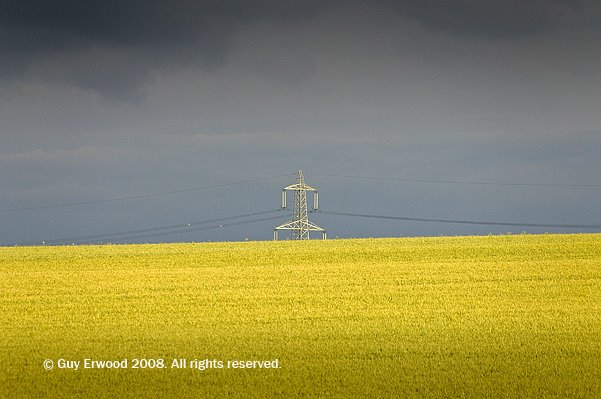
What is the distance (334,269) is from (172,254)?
11268mm

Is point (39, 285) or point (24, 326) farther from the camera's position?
point (39, 285)

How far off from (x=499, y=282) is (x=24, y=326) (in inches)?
772

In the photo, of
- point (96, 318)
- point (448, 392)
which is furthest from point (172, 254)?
point (448, 392)

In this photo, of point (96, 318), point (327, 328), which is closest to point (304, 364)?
point (327, 328)

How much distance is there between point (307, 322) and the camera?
2356cm

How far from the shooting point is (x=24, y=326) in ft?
78.3

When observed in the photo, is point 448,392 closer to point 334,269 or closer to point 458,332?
point 458,332

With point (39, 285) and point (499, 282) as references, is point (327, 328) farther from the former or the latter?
point (39, 285)

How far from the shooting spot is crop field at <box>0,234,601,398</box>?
1595 cm

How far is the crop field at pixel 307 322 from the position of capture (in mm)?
15953

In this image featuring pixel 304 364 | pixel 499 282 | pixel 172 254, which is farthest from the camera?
pixel 172 254

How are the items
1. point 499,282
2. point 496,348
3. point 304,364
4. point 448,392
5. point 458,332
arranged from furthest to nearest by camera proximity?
point 499,282 → point 458,332 → point 496,348 → point 304,364 → point 448,392

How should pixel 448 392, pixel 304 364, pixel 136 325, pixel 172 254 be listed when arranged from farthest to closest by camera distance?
pixel 172 254 → pixel 136 325 → pixel 304 364 → pixel 448 392

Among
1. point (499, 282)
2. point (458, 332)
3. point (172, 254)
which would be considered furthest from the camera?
point (172, 254)
